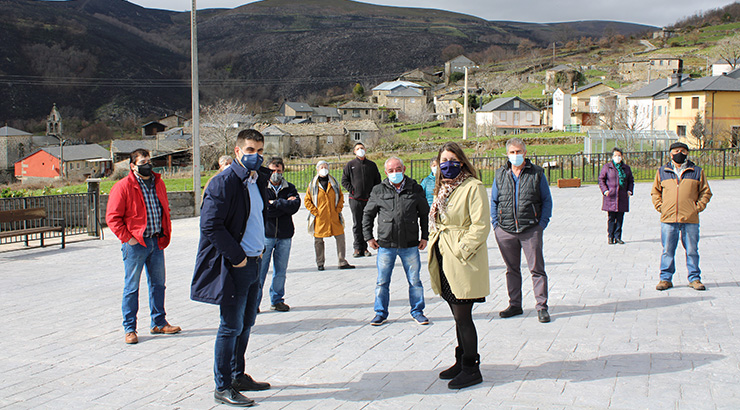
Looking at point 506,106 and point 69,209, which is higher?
point 506,106

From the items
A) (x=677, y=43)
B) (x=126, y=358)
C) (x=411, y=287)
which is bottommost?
(x=126, y=358)

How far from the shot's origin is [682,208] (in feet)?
26.0

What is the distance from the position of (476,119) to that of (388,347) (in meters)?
79.6

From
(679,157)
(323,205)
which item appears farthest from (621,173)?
(323,205)

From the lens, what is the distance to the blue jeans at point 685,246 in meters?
8.00

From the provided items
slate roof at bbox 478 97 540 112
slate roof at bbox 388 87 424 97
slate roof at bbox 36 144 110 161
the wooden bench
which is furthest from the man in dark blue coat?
slate roof at bbox 388 87 424 97

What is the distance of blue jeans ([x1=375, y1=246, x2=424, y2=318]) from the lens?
6.78 m

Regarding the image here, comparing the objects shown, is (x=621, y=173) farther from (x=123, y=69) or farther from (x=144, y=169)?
(x=123, y=69)

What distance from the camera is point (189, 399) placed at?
185 inches

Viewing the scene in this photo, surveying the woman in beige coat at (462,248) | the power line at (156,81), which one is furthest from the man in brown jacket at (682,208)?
the power line at (156,81)

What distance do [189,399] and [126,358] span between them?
55.8 inches

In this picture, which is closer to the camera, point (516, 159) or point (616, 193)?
point (516, 159)

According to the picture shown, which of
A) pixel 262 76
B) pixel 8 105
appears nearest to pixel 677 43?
pixel 262 76

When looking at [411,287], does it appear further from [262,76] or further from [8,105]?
[262,76]
